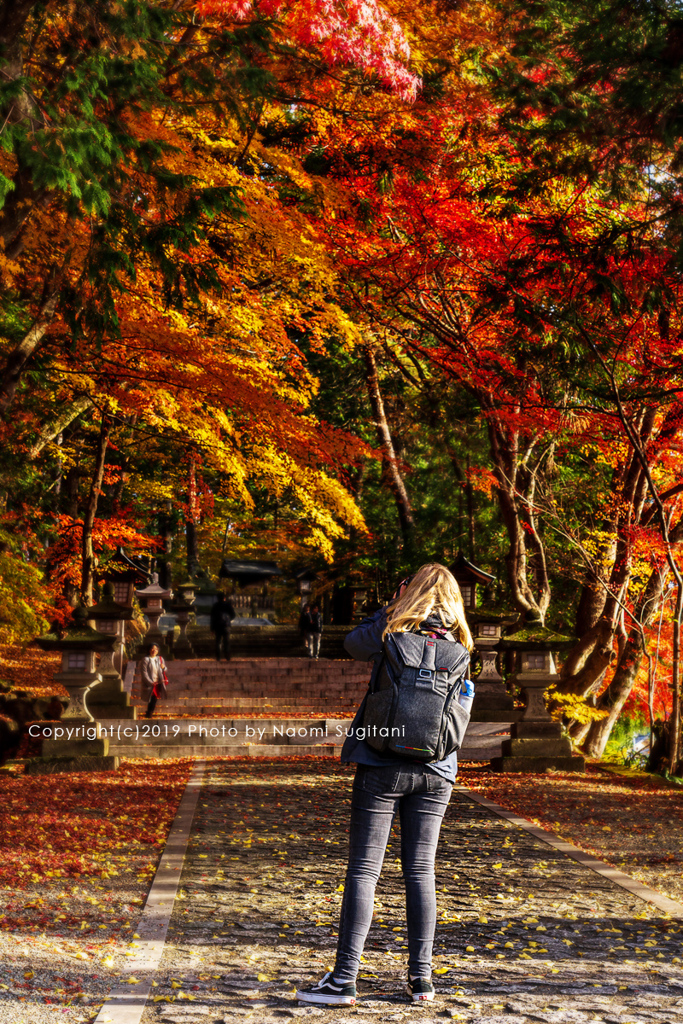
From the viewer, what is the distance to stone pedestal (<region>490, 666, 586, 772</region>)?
12898 millimetres

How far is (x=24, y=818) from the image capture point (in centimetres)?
859

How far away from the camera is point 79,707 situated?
43.0 ft

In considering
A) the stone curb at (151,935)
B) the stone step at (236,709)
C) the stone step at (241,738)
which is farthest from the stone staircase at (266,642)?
the stone curb at (151,935)

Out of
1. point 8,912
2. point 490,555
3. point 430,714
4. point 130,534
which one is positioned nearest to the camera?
point 430,714

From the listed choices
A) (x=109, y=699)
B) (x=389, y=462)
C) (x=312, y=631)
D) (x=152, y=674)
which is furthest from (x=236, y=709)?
(x=389, y=462)

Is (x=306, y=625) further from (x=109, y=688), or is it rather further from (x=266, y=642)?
(x=109, y=688)

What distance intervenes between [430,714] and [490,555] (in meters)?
18.0

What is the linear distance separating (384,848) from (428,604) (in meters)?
1.02

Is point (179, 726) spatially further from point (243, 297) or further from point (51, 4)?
point (51, 4)

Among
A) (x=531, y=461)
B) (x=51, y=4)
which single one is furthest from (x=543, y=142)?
(x=531, y=461)

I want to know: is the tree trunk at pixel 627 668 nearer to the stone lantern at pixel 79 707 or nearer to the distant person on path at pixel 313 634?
the stone lantern at pixel 79 707

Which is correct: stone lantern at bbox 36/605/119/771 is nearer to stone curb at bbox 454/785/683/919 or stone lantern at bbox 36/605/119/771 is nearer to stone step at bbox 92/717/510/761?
stone step at bbox 92/717/510/761

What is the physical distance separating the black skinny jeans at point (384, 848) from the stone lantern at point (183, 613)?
22.9 metres

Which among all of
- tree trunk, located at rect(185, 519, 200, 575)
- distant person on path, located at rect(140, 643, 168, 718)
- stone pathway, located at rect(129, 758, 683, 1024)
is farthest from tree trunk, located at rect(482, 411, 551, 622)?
tree trunk, located at rect(185, 519, 200, 575)
